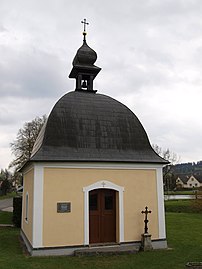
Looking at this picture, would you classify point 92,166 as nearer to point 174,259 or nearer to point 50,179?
point 50,179

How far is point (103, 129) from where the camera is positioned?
42.4 feet

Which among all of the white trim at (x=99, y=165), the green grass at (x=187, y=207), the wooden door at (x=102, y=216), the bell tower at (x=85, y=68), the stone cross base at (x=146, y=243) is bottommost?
the green grass at (x=187, y=207)

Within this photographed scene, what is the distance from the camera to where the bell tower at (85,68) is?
15156 mm

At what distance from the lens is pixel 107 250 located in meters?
11.2

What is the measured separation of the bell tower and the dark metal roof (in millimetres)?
1209

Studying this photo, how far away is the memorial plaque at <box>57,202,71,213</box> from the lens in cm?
1127

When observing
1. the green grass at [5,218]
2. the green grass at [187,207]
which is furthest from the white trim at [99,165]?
the green grass at [187,207]

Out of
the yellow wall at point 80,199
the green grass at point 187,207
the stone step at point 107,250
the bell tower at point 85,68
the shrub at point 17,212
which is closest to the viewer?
the stone step at point 107,250

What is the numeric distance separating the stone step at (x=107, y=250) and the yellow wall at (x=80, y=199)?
38 cm

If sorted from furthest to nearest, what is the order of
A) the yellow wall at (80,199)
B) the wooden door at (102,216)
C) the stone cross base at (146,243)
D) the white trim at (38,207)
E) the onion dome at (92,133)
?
the wooden door at (102,216), the onion dome at (92,133), the stone cross base at (146,243), the yellow wall at (80,199), the white trim at (38,207)

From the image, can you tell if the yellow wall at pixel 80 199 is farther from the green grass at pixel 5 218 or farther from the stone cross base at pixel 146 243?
the green grass at pixel 5 218

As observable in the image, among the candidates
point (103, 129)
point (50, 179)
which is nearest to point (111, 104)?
point (103, 129)

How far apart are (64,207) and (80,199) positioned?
0.68m

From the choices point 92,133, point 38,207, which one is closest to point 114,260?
point 38,207
